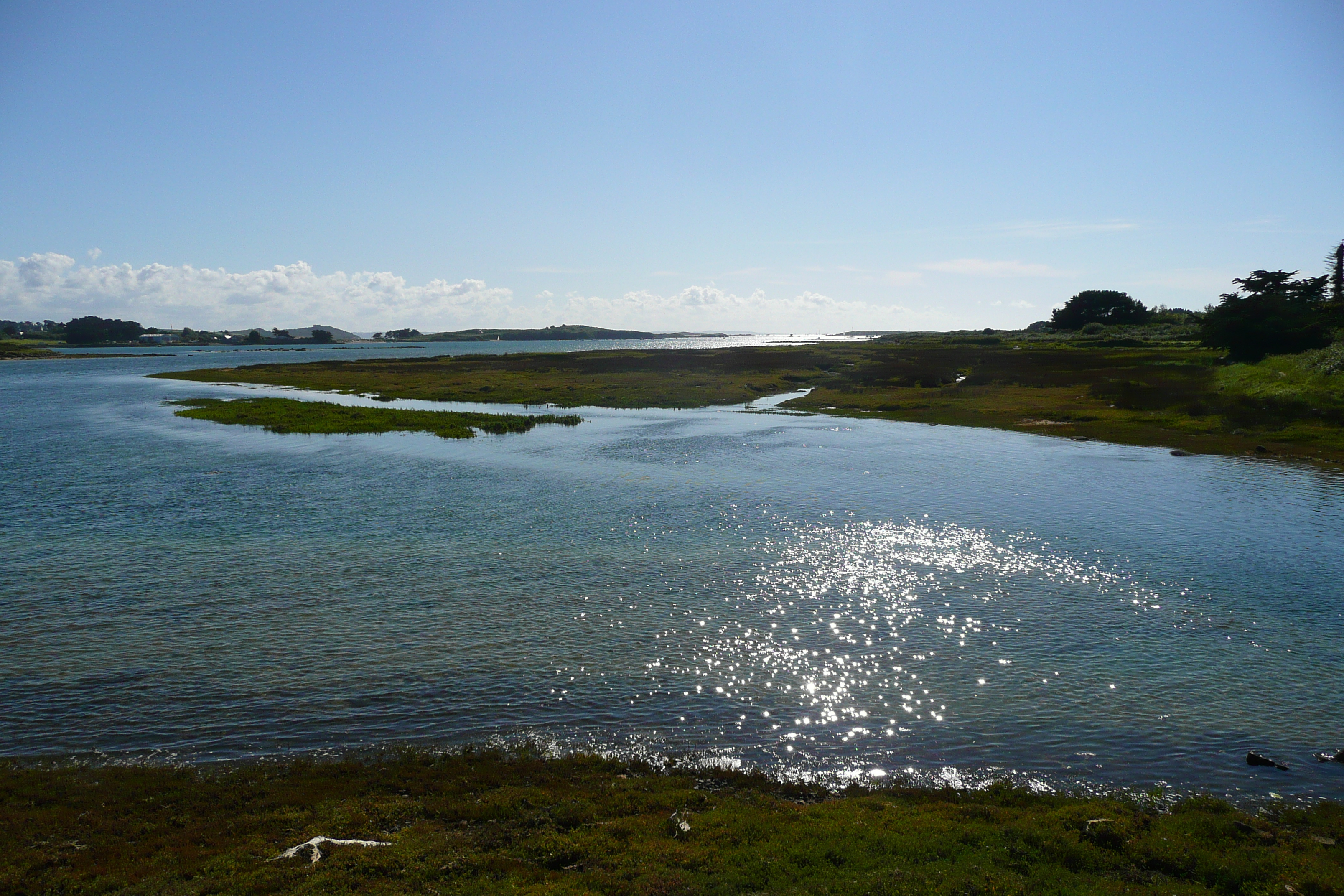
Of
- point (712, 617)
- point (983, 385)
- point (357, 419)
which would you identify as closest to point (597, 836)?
point (712, 617)

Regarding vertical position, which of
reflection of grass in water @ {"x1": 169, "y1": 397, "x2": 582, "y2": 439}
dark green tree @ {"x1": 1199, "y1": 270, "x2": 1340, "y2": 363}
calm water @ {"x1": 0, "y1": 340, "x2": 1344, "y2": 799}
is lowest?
calm water @ {"x1": 0, "y1": 340, "x2": 1344, "y2": 799}

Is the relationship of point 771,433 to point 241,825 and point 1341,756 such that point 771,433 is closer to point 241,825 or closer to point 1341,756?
point 1341,756

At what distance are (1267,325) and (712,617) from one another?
310ft

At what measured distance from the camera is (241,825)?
13.7 metres

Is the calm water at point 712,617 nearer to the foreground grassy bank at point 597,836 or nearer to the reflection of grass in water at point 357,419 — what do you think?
Answer: the foreground grassy bank at point 597,836

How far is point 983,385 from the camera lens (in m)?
100

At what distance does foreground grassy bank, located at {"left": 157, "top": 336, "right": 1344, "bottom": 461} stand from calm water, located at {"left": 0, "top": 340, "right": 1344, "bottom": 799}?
15.8m

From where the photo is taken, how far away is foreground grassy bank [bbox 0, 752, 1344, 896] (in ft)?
39.1

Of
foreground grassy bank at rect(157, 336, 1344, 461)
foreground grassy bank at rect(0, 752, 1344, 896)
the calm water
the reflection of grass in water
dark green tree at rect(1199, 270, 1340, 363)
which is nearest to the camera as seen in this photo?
foreground grassy bank at rect(0, 752, 1344, 896)

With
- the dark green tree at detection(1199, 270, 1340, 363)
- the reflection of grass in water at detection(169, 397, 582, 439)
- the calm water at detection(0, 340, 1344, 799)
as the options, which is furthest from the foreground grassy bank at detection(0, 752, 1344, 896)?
the dark green tree at detection(1199, 270, 1340, 363)

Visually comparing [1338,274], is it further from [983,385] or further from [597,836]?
[597,836]

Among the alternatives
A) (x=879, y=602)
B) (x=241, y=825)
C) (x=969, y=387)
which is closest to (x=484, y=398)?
(x=969, y=387)

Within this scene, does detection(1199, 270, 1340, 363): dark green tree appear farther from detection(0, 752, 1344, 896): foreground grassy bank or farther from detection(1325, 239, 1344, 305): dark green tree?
detection(0, 752, 1344, 896): foreground grassy bank

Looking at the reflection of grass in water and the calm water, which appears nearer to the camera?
the calm water
